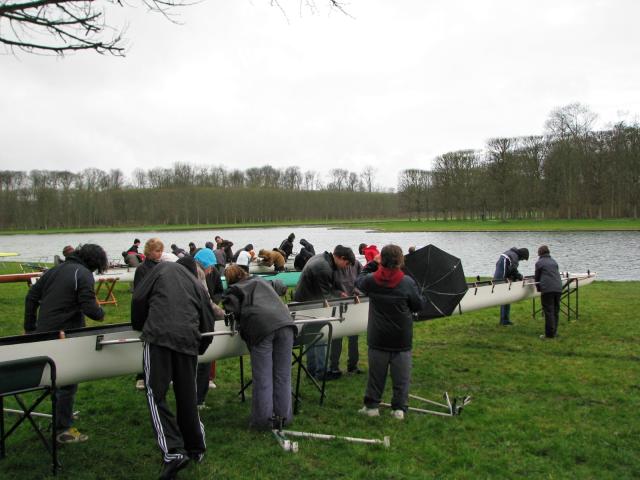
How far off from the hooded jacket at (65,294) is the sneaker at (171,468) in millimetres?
1653

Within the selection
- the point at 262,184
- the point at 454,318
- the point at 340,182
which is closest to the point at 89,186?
the point at 262,184

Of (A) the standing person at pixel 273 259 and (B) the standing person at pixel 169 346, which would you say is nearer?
(B) the standing person at pixel 169 346

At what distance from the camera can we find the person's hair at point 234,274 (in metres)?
4.98

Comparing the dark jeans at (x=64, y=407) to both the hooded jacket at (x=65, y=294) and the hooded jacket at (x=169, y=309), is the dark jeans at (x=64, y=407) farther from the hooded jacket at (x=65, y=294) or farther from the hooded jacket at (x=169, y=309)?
the hooded jacket at (x=169, y=309)

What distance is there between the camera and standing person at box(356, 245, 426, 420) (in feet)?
17.2

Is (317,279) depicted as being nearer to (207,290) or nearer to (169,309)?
(207,290)

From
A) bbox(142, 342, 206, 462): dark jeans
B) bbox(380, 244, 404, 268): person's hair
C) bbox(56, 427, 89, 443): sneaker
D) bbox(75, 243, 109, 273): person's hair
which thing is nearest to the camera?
bbox(142, 342, 206, 462): dark jeans

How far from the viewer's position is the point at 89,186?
111 metres

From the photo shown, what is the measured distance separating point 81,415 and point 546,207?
64052 millimetres

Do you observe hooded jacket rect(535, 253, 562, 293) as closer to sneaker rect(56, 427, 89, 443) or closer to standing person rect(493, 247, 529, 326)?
standing person rect(493, 247, 529, 326)

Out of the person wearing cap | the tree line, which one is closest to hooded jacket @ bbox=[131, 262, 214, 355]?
the person wearing cap

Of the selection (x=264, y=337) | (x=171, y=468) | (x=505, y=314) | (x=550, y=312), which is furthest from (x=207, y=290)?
(x=505, y=314)

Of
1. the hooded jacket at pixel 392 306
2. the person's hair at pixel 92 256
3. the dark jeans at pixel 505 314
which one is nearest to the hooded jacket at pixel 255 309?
the hooded jacket at pixel 392 306

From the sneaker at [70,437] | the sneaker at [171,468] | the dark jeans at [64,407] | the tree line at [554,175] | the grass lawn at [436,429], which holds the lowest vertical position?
the grass lawn at [436,429]
